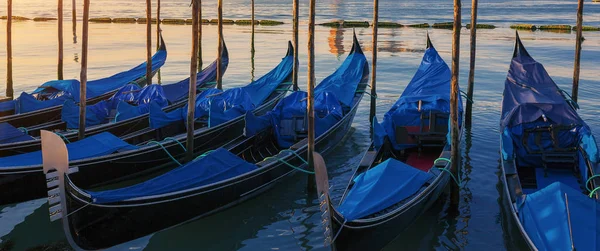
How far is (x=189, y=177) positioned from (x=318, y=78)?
1283 centimetres

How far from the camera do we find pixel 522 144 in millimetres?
9492

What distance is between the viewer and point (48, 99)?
13.2m

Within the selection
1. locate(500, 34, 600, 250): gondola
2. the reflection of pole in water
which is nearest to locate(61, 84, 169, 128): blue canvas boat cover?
locate(500, 34, 600, 250): gondola

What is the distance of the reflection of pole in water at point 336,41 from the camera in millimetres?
27872

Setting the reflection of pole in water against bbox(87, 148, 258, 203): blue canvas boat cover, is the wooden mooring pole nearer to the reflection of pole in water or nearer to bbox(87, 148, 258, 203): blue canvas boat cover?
bbox(87, 148, 258, 203): blue canvas boat cover

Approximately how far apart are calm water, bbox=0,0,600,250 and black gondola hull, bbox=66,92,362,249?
0.32m

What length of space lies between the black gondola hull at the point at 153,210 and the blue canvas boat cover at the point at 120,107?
3739mm

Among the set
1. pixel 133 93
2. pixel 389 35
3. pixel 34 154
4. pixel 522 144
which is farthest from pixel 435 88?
A: pixel 389 35

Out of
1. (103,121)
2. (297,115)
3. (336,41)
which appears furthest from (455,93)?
(336,41)

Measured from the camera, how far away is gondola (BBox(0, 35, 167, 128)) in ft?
39.3

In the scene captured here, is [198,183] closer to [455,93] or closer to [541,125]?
[455,93]

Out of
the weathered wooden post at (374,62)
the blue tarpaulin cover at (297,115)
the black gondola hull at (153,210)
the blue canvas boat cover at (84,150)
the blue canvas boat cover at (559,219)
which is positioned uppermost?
the weathered wooden post at (374,62)

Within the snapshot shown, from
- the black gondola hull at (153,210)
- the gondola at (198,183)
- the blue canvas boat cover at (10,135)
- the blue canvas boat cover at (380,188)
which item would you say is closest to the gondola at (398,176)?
the blue canvas boat cover at (380,188)

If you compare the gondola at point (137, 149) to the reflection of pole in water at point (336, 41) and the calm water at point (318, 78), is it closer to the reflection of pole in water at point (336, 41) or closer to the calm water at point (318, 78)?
the calm water at point (318, 78)
